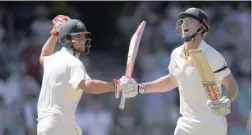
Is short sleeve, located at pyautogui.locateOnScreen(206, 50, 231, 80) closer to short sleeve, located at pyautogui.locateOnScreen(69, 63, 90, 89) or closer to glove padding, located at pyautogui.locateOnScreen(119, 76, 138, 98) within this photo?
glove padding, located at pyautogui.locateOnScreen(119, 76, 138, 98)

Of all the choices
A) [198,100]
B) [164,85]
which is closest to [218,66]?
[198,100]

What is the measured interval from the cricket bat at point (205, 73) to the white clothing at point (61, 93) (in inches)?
44.3

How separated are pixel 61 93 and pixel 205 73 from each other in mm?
1406

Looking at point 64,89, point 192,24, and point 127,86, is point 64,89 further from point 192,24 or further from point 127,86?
point 192,24

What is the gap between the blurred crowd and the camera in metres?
11.6

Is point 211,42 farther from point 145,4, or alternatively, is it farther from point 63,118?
point 63,118

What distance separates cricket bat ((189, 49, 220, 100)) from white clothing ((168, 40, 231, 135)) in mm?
263

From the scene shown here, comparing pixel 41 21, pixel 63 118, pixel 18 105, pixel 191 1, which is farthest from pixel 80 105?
pixel 63 118

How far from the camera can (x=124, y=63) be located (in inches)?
503

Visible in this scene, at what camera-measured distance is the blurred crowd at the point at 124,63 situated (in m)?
11.6

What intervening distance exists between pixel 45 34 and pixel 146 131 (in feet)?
7.44

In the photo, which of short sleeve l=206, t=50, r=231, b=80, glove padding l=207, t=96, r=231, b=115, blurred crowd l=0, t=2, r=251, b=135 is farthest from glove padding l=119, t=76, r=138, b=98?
blurred crowd l=0, t=2, r=251, b=135

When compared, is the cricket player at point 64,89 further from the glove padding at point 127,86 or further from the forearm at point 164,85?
the forearm at point 164,85

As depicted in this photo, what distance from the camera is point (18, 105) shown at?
11594mm
